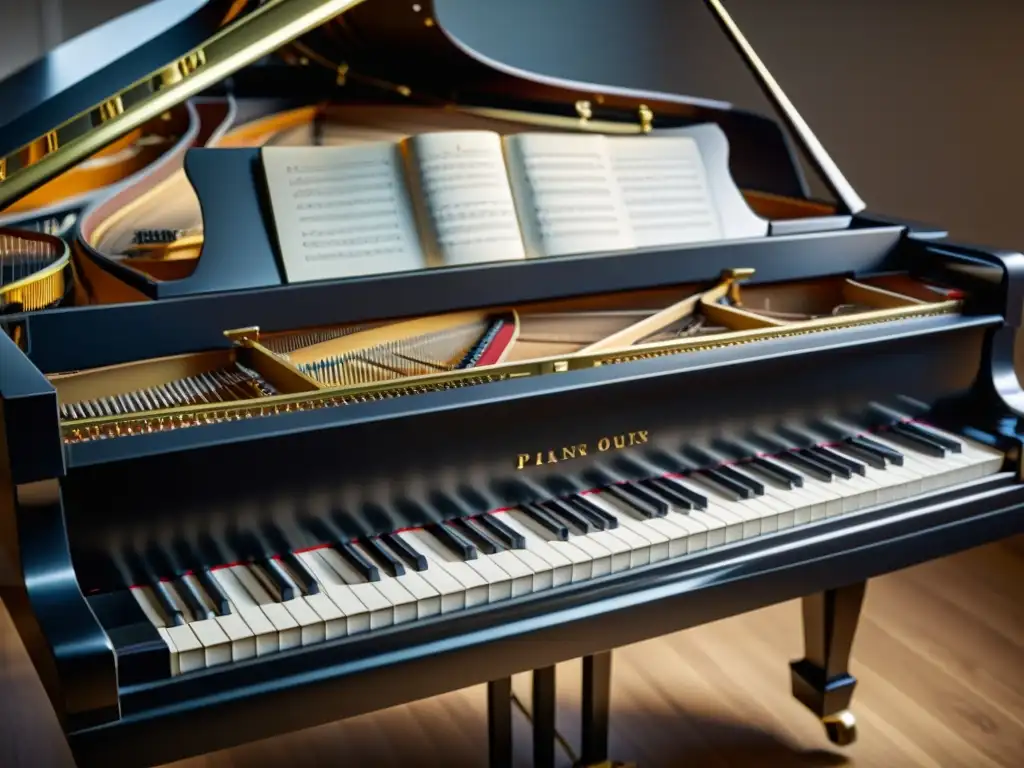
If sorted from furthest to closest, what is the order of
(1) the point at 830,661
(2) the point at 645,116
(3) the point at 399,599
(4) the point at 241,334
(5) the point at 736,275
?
(2) the point at 645,116
(1) the point at 830,661
(5) the point at 736,275
(4) the point at 241,334
(3) the point at 399,599

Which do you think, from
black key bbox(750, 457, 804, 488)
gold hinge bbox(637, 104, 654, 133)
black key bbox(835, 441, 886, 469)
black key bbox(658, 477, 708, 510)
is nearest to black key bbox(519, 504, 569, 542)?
black key bbox(658, 477, 708, 510)

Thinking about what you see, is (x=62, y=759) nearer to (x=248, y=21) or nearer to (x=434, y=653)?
(x=434, y=653)

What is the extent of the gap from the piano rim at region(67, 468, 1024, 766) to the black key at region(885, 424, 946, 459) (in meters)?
0.08

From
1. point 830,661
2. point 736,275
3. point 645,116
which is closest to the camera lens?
point 736,275

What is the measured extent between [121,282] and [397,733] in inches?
55.3

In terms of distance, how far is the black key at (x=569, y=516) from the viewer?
6.01ft

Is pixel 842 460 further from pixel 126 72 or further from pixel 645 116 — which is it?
pixel 126 72

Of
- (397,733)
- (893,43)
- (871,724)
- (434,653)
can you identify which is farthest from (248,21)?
(893,43)

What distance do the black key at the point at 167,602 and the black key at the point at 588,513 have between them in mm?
672

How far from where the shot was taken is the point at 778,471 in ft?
A: 6.77

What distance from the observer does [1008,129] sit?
359 cm

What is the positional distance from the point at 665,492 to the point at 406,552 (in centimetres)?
50

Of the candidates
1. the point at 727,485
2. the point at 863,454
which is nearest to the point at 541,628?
the point at 727,485

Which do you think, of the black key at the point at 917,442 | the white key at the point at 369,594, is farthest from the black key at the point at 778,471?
the white key at the point at 369,594
